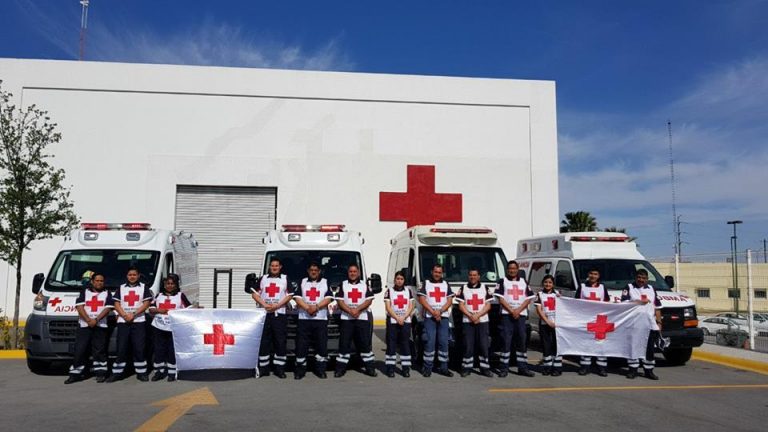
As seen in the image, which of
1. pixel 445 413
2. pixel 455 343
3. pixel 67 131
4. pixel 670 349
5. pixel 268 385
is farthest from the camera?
pixel 67 131

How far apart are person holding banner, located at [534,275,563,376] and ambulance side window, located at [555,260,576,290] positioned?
1.44 meters

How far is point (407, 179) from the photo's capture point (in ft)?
61.4

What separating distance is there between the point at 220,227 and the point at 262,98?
Result: 14.1 ft

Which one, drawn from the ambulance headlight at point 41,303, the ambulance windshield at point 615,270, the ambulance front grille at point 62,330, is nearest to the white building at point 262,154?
the ambulance windshield at point 615,270

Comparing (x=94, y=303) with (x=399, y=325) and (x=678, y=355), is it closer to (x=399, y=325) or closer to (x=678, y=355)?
(x=399, y=325)

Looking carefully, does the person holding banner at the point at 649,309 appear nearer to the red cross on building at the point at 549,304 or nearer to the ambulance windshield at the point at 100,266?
the red cross on building at the point at 549,304

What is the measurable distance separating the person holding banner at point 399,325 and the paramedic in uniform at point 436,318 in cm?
25

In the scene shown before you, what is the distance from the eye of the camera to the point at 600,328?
9633 millimetres

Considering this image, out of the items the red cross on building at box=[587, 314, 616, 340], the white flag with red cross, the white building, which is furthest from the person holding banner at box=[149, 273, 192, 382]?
the white building

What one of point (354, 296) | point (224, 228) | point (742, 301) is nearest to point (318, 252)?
point (354, 296)

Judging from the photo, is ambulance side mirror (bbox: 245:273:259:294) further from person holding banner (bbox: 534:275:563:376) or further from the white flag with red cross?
the white flag with red cross

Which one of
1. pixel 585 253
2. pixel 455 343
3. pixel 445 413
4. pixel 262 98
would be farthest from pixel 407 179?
pixel 445 413

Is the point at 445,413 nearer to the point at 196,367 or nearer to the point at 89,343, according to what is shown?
→ the point at 196,367

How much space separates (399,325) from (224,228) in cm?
1034
